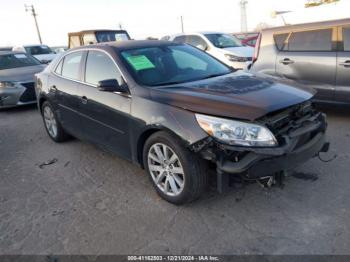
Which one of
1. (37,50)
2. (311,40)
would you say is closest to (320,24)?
(311,40)

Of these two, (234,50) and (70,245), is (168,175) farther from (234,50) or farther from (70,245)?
(234,50)

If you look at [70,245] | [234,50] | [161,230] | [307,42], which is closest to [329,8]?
[234,50]

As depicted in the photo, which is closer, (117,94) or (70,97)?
(117,94)

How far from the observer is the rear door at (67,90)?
4605 mm

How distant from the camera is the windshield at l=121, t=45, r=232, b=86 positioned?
12.4 feet

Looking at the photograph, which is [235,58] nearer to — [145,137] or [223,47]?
[223,47]

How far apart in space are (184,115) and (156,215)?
1021 mm

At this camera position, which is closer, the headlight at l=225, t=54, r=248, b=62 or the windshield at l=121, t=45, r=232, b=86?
the windshield at l=121, t=45, r=232, b=86

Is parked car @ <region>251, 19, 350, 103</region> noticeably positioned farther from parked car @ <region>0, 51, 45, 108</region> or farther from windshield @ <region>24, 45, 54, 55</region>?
windshield @ <region>24, 45, 54, 55</region>

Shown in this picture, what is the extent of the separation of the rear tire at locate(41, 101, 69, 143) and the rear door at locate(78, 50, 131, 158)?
112 centimetres

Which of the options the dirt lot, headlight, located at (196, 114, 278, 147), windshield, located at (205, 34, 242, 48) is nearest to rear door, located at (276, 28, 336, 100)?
the dirt lot

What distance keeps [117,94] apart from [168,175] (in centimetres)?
108

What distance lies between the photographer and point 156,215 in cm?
330

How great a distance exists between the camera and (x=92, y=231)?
123 inches
